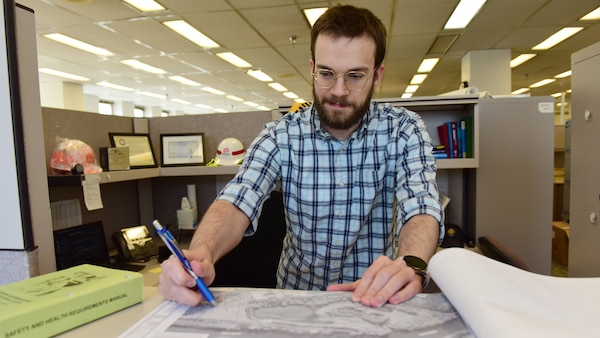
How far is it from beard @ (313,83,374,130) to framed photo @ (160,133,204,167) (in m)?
1.05

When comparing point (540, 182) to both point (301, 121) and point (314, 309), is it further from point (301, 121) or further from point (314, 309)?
point (314, 309)

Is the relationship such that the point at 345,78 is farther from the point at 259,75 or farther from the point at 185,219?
the point at 259,75

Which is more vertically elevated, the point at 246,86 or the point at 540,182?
the point at 246,86

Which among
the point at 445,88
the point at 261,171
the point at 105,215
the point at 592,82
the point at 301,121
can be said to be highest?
the point at 445,88

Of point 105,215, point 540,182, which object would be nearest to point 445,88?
point 540,182

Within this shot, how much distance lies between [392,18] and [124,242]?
3.43 m

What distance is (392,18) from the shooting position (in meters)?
3.84

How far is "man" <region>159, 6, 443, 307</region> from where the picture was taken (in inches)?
36.0

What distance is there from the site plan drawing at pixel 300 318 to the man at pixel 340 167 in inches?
13.1

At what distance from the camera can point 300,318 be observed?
0.47 m

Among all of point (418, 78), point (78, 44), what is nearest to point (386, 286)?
point (78, 44)

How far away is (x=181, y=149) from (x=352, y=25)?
127 cm

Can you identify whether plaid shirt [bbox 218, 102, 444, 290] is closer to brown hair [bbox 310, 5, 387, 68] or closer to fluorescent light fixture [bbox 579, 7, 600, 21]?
brown hair [bbox 310, 5, 387, 68]

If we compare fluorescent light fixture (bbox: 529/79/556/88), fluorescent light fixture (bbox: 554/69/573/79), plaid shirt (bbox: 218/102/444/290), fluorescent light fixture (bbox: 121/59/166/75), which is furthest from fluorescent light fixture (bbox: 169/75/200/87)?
fluorescent light fixture (bbox: 529/79/556/88)
